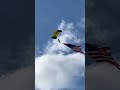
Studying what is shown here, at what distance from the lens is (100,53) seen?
20.4 meters

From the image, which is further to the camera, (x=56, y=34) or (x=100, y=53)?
(x=100, y=53)

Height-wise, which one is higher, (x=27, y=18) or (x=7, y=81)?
(x=27, y=18)

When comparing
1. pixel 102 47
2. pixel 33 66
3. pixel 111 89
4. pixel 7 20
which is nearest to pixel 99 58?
pixel 102 47

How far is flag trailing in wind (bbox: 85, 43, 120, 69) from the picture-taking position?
20.0m

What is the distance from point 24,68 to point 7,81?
1715mm

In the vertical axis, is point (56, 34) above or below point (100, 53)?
above

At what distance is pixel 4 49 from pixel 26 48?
180 cm

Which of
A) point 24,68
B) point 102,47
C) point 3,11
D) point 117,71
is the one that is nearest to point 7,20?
point 3,11

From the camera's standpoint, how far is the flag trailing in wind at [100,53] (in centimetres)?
1998

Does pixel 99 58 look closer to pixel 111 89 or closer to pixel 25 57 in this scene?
pixel 111 89

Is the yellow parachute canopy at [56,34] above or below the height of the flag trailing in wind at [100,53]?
above

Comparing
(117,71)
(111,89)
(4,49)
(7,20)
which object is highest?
(7,20)

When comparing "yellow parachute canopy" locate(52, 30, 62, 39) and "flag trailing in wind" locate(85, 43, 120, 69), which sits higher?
"yellow parachute canopy" locate(52, 30, 62, 39)

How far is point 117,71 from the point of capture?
1986 centimetres
